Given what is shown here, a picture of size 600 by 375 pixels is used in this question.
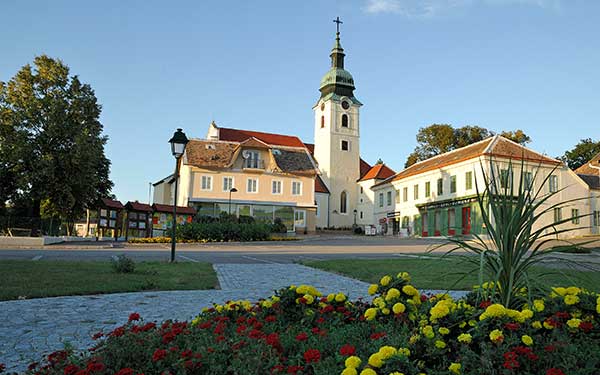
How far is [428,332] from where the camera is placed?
3.16m

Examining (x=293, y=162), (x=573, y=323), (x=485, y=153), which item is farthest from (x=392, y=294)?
(x=293, y=162)

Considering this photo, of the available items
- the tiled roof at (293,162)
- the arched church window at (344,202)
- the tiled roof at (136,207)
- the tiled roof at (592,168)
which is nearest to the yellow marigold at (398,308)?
the tiled roof at (136,207)

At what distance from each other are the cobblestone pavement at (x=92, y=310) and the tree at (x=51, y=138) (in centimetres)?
2297

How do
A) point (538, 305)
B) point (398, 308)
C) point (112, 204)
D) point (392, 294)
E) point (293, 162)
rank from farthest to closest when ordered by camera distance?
point (293, 162)
point (112, 204)
point (392, 294)
point (398, 308)
point (538, 305)

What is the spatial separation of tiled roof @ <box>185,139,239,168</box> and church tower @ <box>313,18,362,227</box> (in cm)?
1746

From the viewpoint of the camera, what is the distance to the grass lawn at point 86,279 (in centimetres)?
792

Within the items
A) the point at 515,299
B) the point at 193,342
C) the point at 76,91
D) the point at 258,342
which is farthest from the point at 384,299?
the point at 76,91

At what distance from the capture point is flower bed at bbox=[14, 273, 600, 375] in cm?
284

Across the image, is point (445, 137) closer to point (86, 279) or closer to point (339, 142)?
point (339, 142)

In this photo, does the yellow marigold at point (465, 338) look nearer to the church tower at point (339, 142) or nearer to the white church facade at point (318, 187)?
the white church facade at point (318, 187)

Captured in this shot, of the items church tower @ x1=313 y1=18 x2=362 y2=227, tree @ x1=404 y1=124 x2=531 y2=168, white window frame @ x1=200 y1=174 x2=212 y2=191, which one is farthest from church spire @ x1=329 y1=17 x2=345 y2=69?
white window frame @ x1=200 y1=174 x2=212 y2=191

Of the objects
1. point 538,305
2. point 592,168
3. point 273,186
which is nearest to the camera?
point 538,305

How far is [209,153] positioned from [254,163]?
13.8 feet

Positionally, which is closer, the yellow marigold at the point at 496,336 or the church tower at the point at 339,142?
the yellow marigold at the point at 496,336
